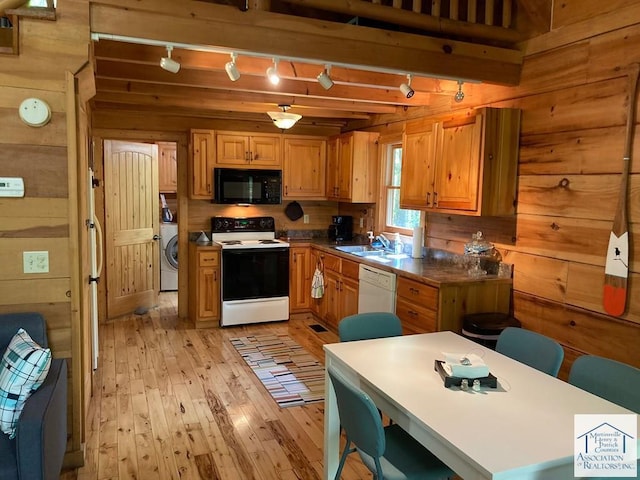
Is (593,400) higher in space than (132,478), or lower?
higher

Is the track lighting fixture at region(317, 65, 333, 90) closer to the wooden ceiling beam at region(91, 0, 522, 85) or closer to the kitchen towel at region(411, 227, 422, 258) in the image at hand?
the wooden ceiling beam at region(91, 0, 522, 85)

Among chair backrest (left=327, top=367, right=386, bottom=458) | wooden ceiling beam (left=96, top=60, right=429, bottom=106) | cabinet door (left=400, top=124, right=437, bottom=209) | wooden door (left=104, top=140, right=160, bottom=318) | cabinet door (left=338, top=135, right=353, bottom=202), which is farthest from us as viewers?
wooden door (left=104, top=140, right=160, bottom=318)

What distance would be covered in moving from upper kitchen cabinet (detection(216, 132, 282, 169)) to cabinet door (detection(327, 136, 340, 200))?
1.97 feet

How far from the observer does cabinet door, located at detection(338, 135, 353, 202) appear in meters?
5.41

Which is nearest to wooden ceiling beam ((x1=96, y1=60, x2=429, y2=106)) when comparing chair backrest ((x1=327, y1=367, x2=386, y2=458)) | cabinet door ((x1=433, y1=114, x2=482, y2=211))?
cabinet door ((x1=433, y1=114, x2=482, y2=211))

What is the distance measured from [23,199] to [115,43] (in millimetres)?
1202

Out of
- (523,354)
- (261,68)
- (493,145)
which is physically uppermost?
(261,68)

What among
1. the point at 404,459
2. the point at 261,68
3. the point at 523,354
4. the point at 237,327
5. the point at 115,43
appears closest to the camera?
the point at 404,459

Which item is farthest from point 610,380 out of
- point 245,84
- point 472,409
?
point 245,84

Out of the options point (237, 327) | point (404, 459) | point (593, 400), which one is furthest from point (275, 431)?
point (237, 327)

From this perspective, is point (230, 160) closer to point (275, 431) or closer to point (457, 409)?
point (275, 431)

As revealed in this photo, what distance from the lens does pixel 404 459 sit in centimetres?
200

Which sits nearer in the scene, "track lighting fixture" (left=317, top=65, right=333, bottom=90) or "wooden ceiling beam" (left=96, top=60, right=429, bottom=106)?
"track lighting fixture" (left=317, top=65, right=333, bottom=90)
